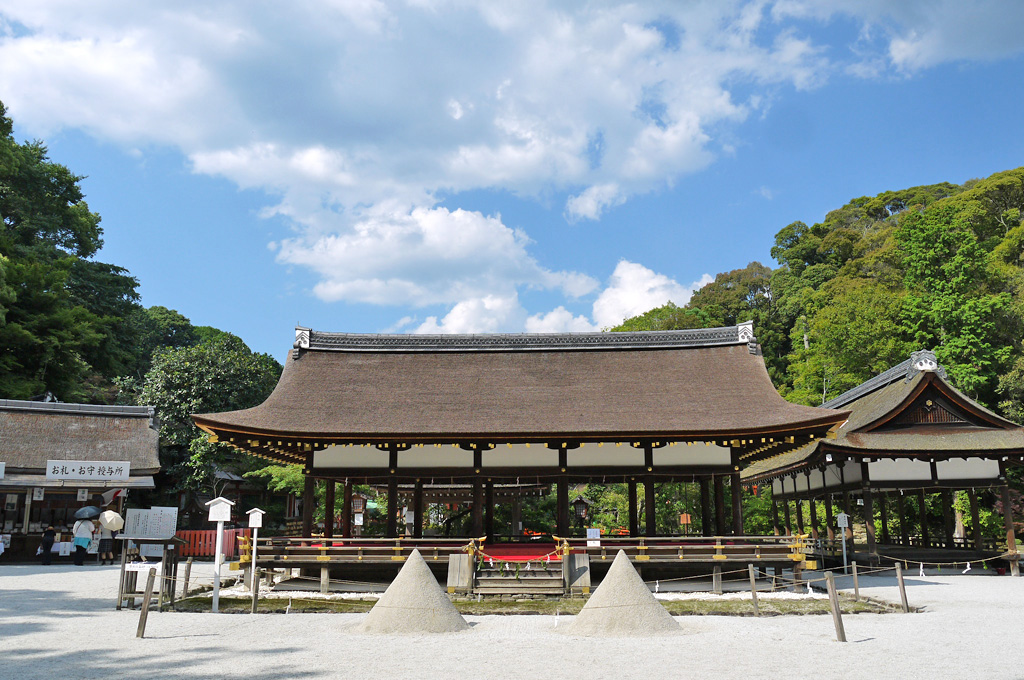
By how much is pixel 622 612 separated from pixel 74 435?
25.5 metres

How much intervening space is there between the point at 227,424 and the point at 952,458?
21385 millimetres

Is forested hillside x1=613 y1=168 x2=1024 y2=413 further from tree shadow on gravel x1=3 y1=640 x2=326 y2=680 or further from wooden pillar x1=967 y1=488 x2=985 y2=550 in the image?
tree shadow on gravel x1=3 y1=640 x2=326 y2=680

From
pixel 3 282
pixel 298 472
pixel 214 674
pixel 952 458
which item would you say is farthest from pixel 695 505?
pixel 3 282

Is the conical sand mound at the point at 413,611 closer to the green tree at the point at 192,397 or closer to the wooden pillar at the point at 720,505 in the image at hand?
the wooden pillar at the point at 720,505

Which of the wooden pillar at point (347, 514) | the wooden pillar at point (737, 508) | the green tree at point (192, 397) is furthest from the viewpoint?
the green tree at point (192, 397)

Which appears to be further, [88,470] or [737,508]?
[88,470]

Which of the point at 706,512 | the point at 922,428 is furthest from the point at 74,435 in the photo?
the point at 922,428

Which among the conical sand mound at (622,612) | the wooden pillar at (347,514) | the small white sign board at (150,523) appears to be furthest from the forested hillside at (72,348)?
the conical sand mound at (622,612)

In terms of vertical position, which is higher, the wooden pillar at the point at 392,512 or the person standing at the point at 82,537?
the wooden pillar at the point at 392,512

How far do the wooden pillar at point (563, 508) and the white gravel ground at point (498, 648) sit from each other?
15.5 ft

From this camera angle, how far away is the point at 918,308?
3800cm

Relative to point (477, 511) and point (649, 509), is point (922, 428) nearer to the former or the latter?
point (649, 509)

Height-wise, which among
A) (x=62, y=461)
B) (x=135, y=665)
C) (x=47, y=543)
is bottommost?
(x=135, y=665)

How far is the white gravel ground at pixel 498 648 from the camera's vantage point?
8.45m
